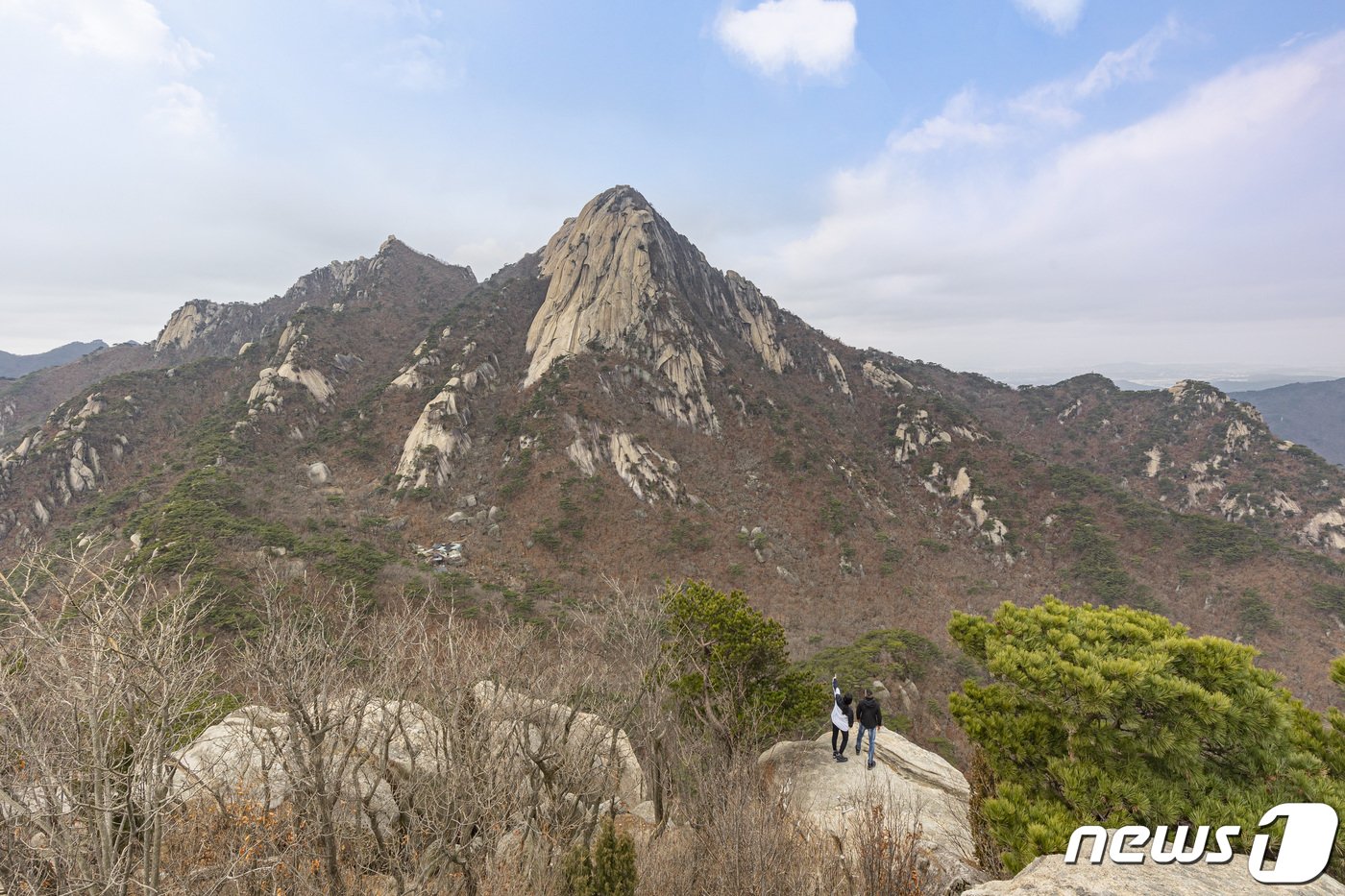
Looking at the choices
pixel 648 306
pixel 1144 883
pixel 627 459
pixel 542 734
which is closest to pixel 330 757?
pixel 542 734

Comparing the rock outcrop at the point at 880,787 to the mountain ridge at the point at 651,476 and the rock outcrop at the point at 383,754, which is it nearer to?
the rock outcrop at the point at 383,754

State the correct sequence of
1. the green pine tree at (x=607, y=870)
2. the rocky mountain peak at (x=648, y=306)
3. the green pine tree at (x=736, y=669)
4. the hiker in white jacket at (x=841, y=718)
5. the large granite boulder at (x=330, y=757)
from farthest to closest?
the rocky mountain peak at (x=648, y=306) → the green pine tree at (x=736, y=669) → the hiker in white jacket at (x=841, y=718) → the large granite boulder at (x=330, y=757) → the green pine tree at (x=607, y=870)

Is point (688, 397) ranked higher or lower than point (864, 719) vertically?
higher

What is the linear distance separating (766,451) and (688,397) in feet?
45.6

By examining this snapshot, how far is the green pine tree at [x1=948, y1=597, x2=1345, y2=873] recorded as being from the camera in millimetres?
5723

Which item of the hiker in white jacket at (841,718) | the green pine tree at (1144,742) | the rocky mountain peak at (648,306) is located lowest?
the hiker in white jacket at (841,718)

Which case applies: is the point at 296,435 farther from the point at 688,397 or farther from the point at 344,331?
the point at 688,397

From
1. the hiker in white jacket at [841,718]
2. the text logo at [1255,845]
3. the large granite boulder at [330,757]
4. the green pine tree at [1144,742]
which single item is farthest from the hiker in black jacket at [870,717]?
the large granite boulder at [330,757]

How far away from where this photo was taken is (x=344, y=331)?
80.8m

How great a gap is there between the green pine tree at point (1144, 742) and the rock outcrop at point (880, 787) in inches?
148

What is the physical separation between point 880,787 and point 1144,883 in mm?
8294

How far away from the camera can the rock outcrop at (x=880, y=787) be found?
10219mm

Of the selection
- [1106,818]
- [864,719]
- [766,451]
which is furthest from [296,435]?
[1106,818]

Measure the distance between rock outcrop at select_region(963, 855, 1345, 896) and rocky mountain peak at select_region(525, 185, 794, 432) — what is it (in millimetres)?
63728
